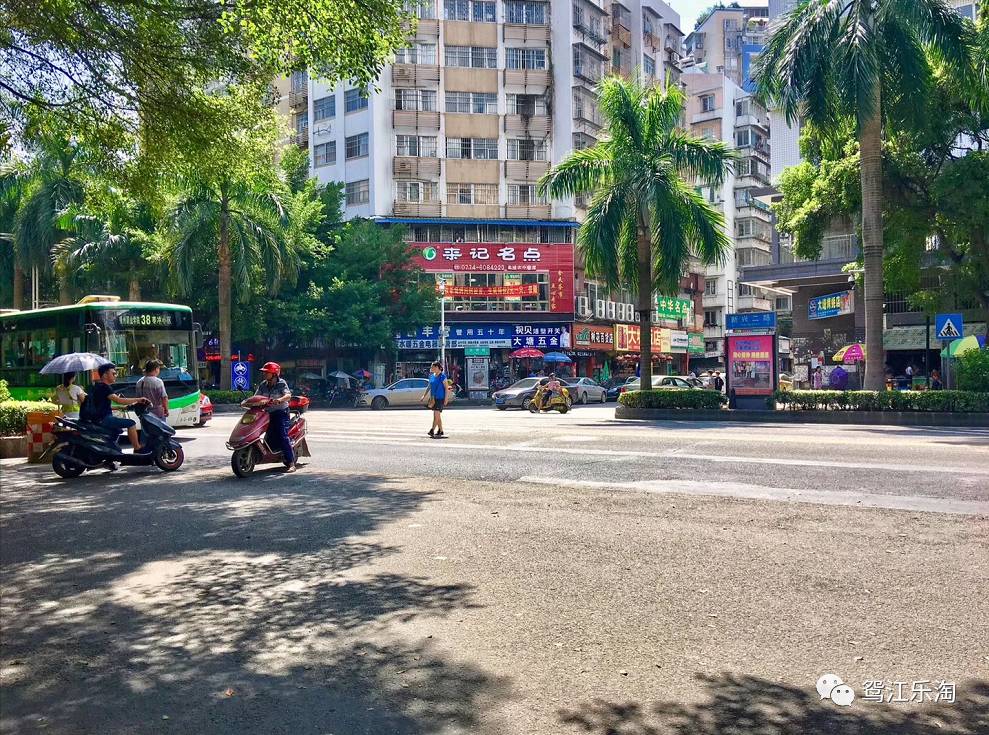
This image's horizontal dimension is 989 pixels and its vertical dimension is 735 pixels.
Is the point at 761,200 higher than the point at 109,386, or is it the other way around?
the point at 761,200

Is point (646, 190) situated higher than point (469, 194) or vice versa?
point (469, 194)

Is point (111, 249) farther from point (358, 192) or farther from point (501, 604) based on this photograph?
point (501, 604)

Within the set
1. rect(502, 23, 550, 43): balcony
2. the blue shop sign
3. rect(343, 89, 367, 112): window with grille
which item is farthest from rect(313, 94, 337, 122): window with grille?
the blue shop sign

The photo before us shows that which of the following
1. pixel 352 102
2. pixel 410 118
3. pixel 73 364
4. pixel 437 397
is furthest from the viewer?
pixel 352 102

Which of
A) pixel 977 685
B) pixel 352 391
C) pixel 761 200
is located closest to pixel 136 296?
pixel 352 391

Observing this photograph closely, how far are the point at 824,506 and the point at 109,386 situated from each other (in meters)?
9.75

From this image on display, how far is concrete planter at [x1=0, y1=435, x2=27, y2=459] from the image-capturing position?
15406mm

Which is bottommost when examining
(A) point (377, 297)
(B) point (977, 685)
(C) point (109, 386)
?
(B) point (977, 685)

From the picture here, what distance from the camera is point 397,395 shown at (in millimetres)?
38688

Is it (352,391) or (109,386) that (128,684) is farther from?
(352,391)

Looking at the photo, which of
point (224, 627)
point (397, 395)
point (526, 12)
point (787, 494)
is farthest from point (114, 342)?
point (526, 12)

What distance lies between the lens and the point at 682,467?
11.6 m

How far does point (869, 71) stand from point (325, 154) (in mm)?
38552

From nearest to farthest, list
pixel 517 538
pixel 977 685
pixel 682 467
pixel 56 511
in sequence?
1. pixel 977 685
2. pixel 517 538
3. pixel 56 511
4. pixel 682 467
